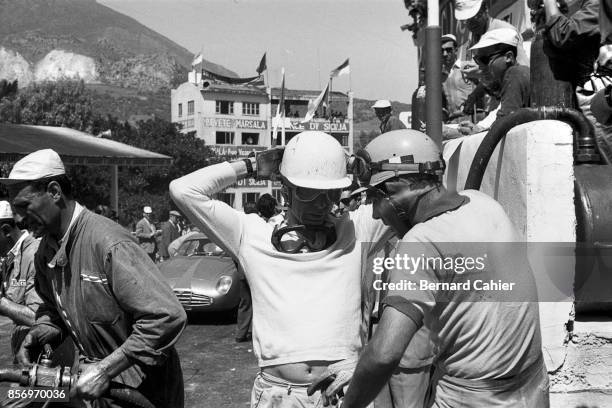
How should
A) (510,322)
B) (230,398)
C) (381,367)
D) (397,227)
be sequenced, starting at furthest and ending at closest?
(230,398) < (397,227) < (510,322) < (381,367)

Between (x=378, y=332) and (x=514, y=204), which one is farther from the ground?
(x=514, y=204)

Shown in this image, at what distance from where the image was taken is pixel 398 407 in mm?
3875

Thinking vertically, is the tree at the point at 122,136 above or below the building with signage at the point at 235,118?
below

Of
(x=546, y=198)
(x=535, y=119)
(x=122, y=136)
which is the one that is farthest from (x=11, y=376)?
(x=122, y=136)

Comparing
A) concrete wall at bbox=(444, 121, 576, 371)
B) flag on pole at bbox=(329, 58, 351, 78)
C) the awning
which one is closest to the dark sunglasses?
concrete wall at bbox=(444, 121, 576, 371)

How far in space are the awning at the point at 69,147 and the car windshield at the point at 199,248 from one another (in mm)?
5312

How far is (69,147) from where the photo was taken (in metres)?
18.3

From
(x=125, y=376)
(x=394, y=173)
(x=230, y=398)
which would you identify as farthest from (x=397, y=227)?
(x=230, y=398)

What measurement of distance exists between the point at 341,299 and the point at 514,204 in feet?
5.52

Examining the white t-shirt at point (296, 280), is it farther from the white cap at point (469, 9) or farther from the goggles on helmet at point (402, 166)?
the white cap at point (469, 9)

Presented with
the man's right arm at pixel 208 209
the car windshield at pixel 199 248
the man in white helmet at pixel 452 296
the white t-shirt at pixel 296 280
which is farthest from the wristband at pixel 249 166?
the car windshield at pixel 199 248

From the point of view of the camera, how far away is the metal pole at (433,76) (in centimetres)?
372

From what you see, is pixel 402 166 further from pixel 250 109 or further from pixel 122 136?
pixel 250 109

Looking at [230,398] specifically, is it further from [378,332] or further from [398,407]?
[378,332]
